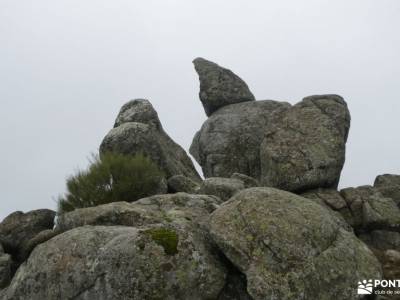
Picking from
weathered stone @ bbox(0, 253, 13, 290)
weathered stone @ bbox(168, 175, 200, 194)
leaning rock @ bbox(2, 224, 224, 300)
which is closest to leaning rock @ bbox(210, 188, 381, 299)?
leaning rock @ bbox(2, 224, 224, 300)

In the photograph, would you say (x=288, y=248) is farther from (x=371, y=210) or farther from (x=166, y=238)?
(x=371, y=210)

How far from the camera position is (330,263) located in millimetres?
16656

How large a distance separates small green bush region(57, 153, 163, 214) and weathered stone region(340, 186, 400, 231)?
1148cm

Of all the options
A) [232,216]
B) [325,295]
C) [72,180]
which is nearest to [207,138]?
[72,180]

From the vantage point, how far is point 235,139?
128 feet

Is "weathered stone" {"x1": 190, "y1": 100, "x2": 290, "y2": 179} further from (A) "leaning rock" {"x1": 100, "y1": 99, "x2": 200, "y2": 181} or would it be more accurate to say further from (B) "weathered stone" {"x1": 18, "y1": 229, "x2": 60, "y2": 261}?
(B) "weathered stone" {"x1": 18, "y1": 229, "x2": 60, "y2": 261}

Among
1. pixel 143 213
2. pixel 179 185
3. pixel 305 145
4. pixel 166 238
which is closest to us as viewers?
pixel 166 238

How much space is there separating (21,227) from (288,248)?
14.2m

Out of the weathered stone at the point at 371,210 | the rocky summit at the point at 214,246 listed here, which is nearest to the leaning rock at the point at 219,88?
the rocky summit at the point at 214,246

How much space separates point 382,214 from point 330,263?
37.1ft

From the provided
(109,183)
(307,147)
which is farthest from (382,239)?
(109,183)

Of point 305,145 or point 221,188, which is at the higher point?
point 305,145

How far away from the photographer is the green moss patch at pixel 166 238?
17.0m

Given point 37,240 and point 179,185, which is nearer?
point 37,240
